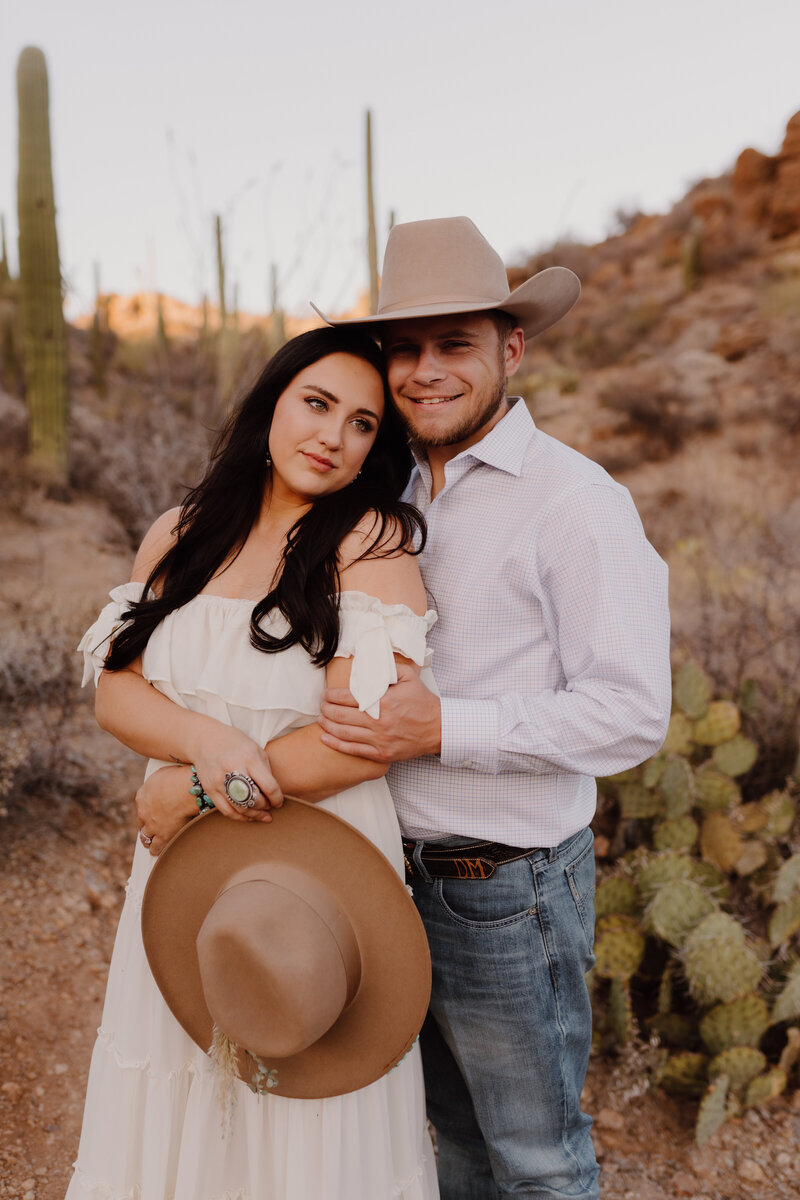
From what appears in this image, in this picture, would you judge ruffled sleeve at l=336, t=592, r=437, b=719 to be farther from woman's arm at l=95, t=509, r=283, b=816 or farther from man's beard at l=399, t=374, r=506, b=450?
man's beard at l=399, t=374, r=506, b=450

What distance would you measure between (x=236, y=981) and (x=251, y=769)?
341 mm

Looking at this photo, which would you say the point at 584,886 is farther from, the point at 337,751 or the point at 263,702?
the point at 263,702

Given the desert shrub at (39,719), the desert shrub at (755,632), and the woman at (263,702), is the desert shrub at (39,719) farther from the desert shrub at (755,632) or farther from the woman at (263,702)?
the desert shrub at (755,632)

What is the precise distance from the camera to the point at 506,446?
1.88 meters

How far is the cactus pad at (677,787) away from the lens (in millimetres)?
3338

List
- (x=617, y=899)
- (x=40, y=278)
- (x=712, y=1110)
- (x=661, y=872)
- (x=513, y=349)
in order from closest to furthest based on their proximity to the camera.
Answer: (x=513, y=349)
(x=712, y=1110)
(x=661, y=872)
(x=617, y=899)
(x=40, y=278)

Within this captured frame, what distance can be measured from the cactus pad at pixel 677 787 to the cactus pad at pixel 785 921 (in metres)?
0.48


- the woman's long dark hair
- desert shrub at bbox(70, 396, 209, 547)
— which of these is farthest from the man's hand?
desert shrub at bbox(70, 396, 209, 547)

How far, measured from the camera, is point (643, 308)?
733 inches

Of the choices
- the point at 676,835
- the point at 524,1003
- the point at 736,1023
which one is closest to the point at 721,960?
the point at 736,1023

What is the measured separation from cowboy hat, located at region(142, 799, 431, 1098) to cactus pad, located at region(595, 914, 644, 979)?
154cm

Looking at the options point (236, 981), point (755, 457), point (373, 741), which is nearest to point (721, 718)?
point (373, 741)

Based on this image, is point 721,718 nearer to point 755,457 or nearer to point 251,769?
point 251,769

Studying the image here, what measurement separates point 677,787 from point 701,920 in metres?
0.55
